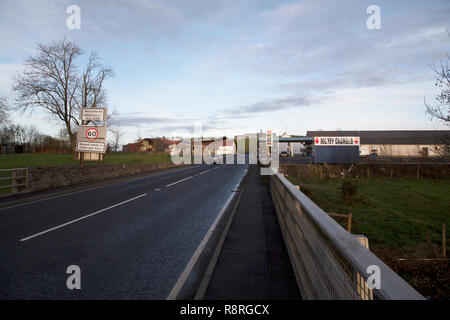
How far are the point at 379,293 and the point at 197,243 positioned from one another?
17.3ft

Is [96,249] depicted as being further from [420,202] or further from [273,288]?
[420,202]

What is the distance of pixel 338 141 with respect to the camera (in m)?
44.7

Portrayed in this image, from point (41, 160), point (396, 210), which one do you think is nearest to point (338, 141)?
point (396, 210)

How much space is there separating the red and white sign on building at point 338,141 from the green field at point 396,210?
1251 cm

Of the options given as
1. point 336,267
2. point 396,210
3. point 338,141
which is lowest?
point 396,210

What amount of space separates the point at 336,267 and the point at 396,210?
18.9 metres

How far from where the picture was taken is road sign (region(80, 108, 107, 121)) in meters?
23.7

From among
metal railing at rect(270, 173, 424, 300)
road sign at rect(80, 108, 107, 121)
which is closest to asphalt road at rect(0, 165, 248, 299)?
metal railing at rect(270, 173, 424, 300)

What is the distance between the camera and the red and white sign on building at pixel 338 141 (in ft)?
145

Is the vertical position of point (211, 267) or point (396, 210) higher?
point (211, 267)

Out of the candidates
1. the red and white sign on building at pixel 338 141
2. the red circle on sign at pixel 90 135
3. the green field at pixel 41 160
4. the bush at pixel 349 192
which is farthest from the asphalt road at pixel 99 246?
the red and white sign on building at pixel 338 141

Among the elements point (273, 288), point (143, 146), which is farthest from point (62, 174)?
point (143, 146)

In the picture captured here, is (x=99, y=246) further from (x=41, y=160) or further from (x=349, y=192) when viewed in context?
(x=41, y=160)

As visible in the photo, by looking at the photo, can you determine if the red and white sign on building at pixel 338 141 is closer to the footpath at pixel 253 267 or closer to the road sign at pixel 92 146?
the road sign at pixel 92 146
